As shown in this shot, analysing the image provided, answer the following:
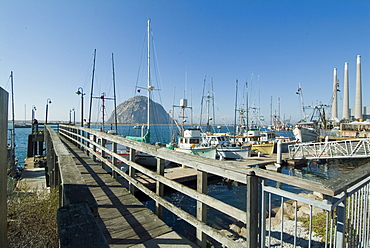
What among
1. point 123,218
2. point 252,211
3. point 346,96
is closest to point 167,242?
point 123,218

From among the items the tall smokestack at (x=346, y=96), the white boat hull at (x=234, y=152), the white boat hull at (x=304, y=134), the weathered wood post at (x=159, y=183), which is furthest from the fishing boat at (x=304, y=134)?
the weathered wood post at (x=159, y=183)

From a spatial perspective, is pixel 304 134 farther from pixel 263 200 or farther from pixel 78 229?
pixel 78 229

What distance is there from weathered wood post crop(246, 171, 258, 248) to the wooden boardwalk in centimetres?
106

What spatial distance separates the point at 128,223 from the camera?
3.10m

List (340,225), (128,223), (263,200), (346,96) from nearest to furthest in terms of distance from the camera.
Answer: (340,225) < (263,200) < (128,223) < (346,96)

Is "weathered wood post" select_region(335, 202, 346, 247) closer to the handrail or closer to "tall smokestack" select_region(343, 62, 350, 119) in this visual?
the handrail

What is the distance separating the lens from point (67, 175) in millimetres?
2023

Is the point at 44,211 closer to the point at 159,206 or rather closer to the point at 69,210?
the point at 159,206

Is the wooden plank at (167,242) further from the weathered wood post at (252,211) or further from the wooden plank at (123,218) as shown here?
the weathered wood post at (252,211)

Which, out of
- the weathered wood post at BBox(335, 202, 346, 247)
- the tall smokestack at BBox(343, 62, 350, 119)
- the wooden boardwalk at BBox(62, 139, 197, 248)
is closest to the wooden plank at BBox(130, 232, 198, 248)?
the wooden boardwalk at BBox(62, 139, 197, 248)

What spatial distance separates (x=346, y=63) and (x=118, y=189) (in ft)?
231

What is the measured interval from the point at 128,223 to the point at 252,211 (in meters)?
2.10

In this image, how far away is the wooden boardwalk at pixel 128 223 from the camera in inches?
104

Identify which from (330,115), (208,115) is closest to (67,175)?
(208,115)
